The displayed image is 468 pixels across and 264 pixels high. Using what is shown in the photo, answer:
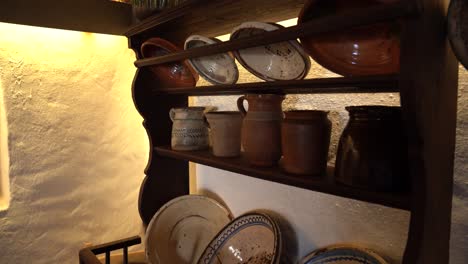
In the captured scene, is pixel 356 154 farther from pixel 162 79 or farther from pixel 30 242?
pixel 30 242

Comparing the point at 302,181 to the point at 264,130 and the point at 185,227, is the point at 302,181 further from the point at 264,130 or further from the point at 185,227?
the point at 185,227

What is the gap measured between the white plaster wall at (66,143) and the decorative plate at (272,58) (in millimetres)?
988

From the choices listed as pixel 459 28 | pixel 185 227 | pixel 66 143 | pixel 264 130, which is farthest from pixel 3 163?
pixel 459 28

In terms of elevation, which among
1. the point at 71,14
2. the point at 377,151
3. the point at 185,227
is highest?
the point at 71,14

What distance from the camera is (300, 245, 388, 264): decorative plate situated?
68cm

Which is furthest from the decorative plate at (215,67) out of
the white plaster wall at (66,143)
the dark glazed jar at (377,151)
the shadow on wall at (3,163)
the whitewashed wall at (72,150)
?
the shadow on wall at (3,163)

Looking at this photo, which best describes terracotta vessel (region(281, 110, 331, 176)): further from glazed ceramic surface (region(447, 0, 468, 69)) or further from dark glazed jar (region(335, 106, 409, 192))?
glazed ceramic surface (region(447, 0, 468, 69))

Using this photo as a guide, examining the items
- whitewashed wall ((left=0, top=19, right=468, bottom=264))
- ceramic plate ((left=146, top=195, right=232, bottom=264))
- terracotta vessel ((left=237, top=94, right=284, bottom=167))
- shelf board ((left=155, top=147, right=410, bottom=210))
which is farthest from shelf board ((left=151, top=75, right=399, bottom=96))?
ceramic plate ((left=146, top=195, right=232, bottom=264))

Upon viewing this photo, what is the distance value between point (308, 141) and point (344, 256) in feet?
0.97

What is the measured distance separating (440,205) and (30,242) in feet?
5.15

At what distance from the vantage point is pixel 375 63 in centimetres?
62

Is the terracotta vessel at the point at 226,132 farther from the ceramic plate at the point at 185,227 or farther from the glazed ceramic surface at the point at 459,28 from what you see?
the glazed ceramic surface at the point at 459,28

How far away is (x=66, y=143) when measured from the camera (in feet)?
4.82

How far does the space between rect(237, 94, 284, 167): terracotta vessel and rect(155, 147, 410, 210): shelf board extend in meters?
0.03
